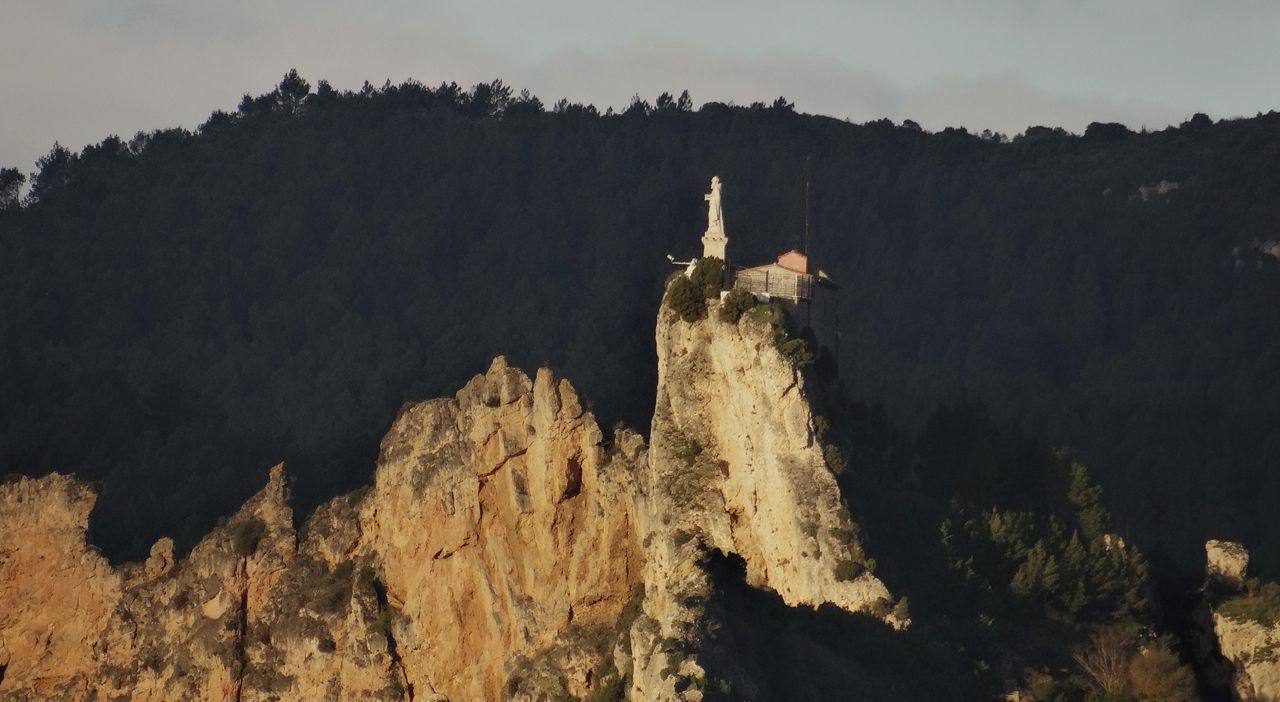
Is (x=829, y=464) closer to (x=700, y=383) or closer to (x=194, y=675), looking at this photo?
(x=700, y=383)

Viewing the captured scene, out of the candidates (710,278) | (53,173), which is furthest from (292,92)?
(710,278)

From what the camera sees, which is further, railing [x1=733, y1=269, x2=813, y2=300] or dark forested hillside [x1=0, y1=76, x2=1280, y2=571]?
dark forested hillside [x1=0, y1=76, x2=1280, y2=571]

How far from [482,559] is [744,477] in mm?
8895

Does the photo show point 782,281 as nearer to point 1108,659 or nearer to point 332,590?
point 1108,659

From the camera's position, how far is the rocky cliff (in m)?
66.8

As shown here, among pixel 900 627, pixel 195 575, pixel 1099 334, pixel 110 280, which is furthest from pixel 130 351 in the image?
pixel 900 627

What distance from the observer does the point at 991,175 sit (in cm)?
13025

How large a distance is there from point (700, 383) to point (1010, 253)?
55092 millimetres

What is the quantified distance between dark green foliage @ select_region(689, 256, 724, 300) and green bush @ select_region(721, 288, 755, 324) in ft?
2.41

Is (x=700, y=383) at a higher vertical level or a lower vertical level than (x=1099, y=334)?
higher

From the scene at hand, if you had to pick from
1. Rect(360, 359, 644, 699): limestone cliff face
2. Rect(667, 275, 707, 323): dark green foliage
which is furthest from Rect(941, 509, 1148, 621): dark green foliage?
Rect(360, 359, 644, 699): limestone cliff face

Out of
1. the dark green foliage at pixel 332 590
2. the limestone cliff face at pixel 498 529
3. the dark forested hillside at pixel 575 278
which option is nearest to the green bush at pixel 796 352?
the limestone cliff face at pixel 498 529

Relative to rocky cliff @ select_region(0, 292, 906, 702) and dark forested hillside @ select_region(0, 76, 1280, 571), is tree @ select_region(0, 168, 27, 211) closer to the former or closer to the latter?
dark forested hillside @ select_region(0, 76, 1280, 571)

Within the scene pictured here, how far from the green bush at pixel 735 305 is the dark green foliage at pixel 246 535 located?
1487 cm
